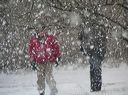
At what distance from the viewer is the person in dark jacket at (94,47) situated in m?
10.6

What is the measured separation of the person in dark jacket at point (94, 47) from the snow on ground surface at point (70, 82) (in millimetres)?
300

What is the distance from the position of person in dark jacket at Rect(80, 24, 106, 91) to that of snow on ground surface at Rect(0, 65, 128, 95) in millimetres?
300

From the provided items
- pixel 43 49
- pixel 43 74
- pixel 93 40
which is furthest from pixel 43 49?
pixel 93 40

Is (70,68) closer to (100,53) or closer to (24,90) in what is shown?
(24,90)

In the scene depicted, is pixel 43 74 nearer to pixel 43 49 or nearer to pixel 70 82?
pixel 43 49

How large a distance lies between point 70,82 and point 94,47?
9.13 ft

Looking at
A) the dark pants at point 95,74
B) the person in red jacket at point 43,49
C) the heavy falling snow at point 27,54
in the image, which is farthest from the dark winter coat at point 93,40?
the heavy falling snow at point 27,54

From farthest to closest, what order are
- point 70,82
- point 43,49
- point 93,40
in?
point 70,82
point 93,40
point 43,49

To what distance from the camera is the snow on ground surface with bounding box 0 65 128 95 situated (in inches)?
439

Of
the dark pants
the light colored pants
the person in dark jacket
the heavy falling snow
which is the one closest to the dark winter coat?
the person in dark jacket

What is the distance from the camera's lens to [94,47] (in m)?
10.7

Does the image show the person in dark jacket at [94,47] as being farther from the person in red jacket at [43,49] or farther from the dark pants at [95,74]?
the person in red jacket at [43,49]

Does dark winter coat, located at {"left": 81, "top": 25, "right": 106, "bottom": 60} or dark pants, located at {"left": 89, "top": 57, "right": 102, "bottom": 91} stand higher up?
dark winter coat, located at {"left": 81, "top": 25, "right": 106, "bottom": 60}

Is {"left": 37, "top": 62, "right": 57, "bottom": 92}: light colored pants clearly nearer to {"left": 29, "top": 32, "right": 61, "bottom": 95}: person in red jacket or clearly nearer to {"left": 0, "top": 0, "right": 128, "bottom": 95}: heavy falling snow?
{"left": 29, "top": 32, "right": 61, "bottom": 95}: person in red jacket
